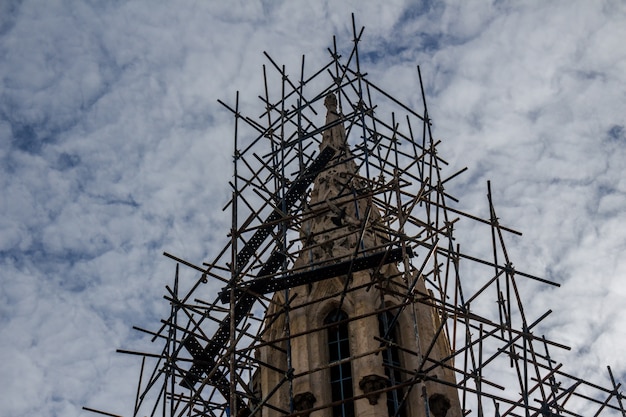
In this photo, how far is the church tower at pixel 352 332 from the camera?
84.7ft

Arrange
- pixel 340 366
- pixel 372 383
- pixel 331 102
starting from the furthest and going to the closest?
pixel 331 102 < pixel 340 366 < pixel 372 383

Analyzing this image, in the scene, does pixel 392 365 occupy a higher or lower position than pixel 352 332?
lower

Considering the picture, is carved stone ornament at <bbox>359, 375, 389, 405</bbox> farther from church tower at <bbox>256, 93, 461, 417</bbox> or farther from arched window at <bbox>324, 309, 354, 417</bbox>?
arched window at <bbox>324, 309, 354, 417</bbox>

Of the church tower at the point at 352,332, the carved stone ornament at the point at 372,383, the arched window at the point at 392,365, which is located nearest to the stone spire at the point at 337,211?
the church tower at the point at 352,332

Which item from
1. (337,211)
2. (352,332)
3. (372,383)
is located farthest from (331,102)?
(372,383)

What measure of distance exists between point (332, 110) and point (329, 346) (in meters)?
12.9

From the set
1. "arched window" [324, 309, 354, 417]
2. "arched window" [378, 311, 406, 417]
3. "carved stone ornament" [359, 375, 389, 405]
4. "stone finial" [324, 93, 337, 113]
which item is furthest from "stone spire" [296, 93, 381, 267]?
"carved stone ornament" [359, 375, 389, 405]

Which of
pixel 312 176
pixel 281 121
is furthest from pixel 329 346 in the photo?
pixel 281 121

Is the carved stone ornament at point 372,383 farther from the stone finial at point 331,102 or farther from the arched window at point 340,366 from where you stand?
the stone finial at point 331,102

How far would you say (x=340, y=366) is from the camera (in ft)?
88.5

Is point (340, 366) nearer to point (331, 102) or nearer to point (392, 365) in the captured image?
point (392, 365)

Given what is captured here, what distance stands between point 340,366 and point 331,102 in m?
14.6

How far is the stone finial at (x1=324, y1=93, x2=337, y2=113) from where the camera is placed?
3888cm

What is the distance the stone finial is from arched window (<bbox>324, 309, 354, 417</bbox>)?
1170cm
